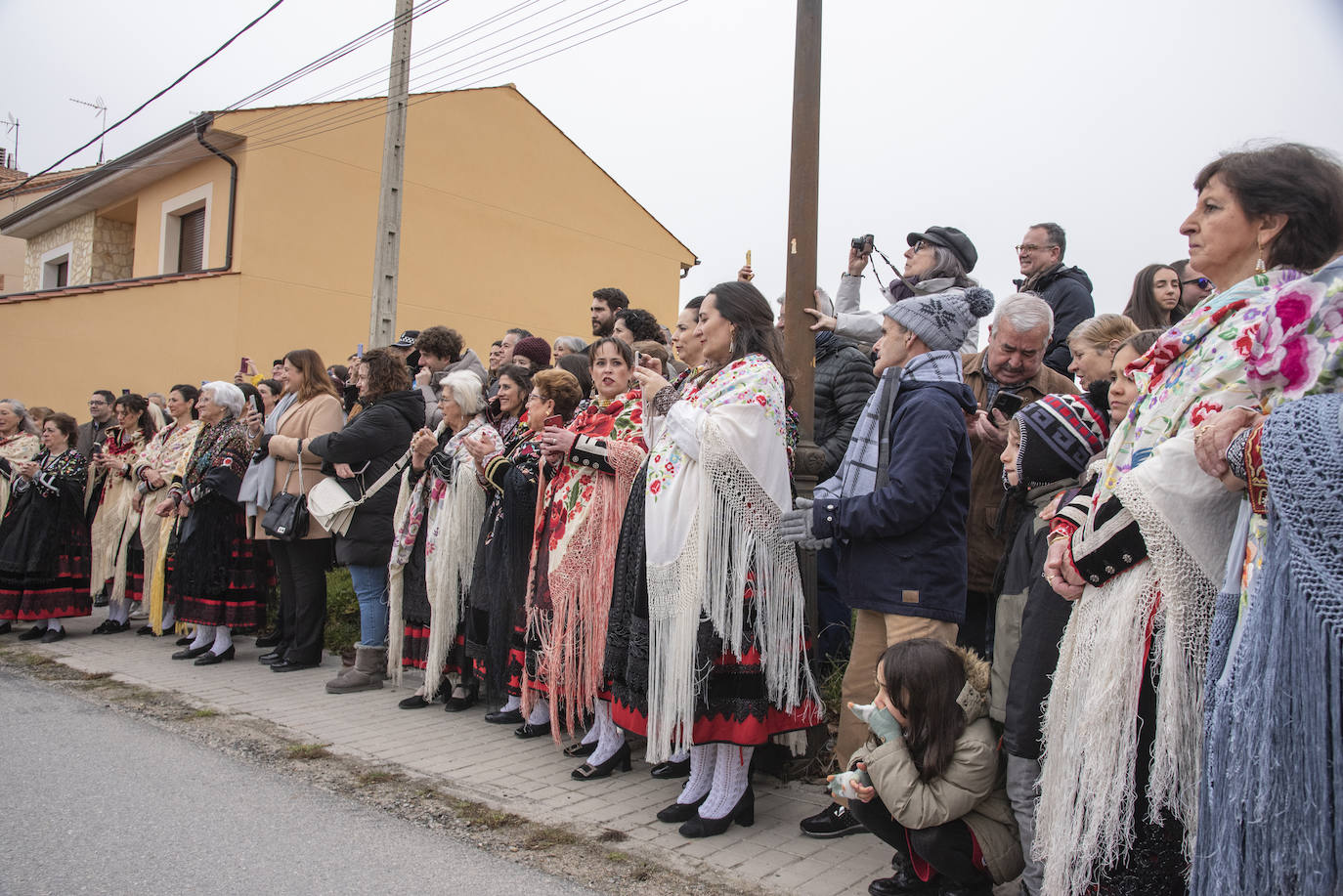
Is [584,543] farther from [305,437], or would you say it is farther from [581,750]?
[305,437]

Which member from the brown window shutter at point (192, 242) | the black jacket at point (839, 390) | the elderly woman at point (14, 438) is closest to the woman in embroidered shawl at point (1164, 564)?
the black jacket at point (839, 390)

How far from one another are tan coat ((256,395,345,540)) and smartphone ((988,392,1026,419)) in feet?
14.6

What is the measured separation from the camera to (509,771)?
441 cm

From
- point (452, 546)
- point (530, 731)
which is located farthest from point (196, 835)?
point (452, 546)

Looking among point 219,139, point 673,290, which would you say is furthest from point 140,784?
point 673,290

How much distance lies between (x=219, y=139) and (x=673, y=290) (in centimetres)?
995

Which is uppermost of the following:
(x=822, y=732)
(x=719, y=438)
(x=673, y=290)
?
(x=673, y=290)

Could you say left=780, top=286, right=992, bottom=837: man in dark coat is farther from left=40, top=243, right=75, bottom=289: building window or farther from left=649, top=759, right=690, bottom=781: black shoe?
left=40, top=243, right=75, bottom=289: building window

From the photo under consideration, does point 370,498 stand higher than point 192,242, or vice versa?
point 192,242

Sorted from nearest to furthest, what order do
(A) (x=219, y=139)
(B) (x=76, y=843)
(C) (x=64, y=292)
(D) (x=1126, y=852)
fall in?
1. (D) (x=1126, y=852)
2. (B) (x=76, y=843)
3. (A) (x=219, y=139)
4. (C) (x=64, y=292)

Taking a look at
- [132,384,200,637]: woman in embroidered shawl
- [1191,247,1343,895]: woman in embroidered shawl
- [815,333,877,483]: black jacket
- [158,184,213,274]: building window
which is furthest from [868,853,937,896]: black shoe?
[158,184,213,274]: building window

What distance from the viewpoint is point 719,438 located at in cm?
368

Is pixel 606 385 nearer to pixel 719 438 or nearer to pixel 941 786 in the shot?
pixel 719 438

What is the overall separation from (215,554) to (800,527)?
5112mm
